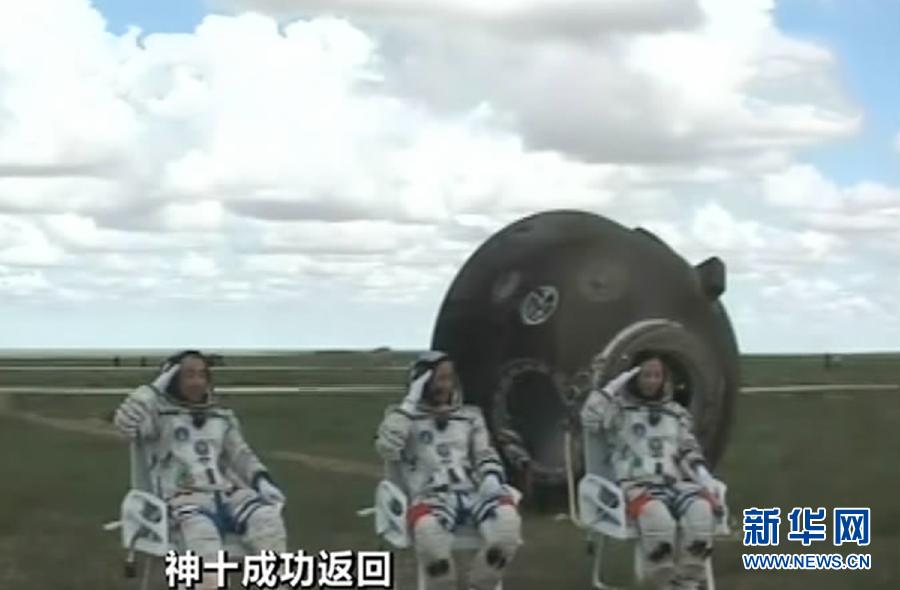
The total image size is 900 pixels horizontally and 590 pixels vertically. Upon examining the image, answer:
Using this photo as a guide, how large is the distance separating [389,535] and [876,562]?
13.6 ft

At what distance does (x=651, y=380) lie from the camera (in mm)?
9953

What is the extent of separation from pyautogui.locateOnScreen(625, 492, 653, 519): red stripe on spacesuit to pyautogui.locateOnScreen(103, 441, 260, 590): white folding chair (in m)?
2.31

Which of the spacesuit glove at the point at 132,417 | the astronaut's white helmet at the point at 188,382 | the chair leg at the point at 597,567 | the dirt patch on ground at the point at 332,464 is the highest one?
the dirt patch on ground at the point at 332,464

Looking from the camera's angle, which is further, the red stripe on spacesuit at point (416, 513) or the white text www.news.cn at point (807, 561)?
the white text www.news.cn at point (807, 561)

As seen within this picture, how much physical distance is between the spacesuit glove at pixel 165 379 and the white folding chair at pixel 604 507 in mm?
2614

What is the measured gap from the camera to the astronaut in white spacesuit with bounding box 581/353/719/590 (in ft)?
29.9

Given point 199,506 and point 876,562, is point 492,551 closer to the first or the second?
point 199,506

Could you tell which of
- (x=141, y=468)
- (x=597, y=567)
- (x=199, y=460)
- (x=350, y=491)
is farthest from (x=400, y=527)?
(x=350, y=491)

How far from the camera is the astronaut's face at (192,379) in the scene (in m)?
9.16

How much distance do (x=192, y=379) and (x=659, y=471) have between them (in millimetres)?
2913

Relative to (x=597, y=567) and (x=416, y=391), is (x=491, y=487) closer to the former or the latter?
(x=416, y=391)

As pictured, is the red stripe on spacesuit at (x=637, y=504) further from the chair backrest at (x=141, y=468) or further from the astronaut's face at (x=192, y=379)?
the chair backrest at (x=141, y=468)

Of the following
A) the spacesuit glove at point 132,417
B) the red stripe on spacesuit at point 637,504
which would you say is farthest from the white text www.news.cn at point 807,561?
the spacesuit glove at point 132,417

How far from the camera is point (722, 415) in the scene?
12.5m
